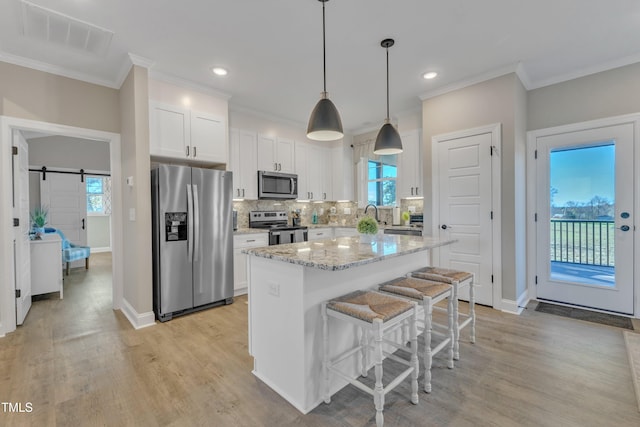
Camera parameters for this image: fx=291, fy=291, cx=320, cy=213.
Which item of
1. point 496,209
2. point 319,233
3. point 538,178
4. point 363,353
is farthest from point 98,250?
point 538,178

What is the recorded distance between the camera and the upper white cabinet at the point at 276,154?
15.4 ft

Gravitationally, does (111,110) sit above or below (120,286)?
above

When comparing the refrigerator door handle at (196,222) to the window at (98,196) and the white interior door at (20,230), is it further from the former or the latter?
the window at (98,196)

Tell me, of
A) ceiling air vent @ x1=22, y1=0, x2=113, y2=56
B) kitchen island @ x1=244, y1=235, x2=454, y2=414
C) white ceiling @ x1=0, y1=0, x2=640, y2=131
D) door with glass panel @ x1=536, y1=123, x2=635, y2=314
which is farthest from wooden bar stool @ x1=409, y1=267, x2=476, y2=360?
ceiling air vent @ x1=22, y1=0, x2=113, y2=56

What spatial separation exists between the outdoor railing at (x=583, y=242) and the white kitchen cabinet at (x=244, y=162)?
13.4ft

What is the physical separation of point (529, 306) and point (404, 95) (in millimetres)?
3091

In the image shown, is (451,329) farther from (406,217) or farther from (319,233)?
(319,233)

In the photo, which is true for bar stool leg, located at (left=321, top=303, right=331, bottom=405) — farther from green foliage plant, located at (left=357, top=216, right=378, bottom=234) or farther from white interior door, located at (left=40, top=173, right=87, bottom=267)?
white interior door, located at (left=40, top=173, right=87, bottom=267)

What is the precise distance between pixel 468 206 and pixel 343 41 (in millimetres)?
2382

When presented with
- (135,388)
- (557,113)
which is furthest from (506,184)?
(135,388)

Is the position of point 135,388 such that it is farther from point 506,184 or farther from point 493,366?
point 506,184

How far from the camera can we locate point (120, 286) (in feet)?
11.7

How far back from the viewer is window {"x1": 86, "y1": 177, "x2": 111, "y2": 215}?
809 cm

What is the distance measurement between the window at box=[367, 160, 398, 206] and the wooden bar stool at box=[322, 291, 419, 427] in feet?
12.0
